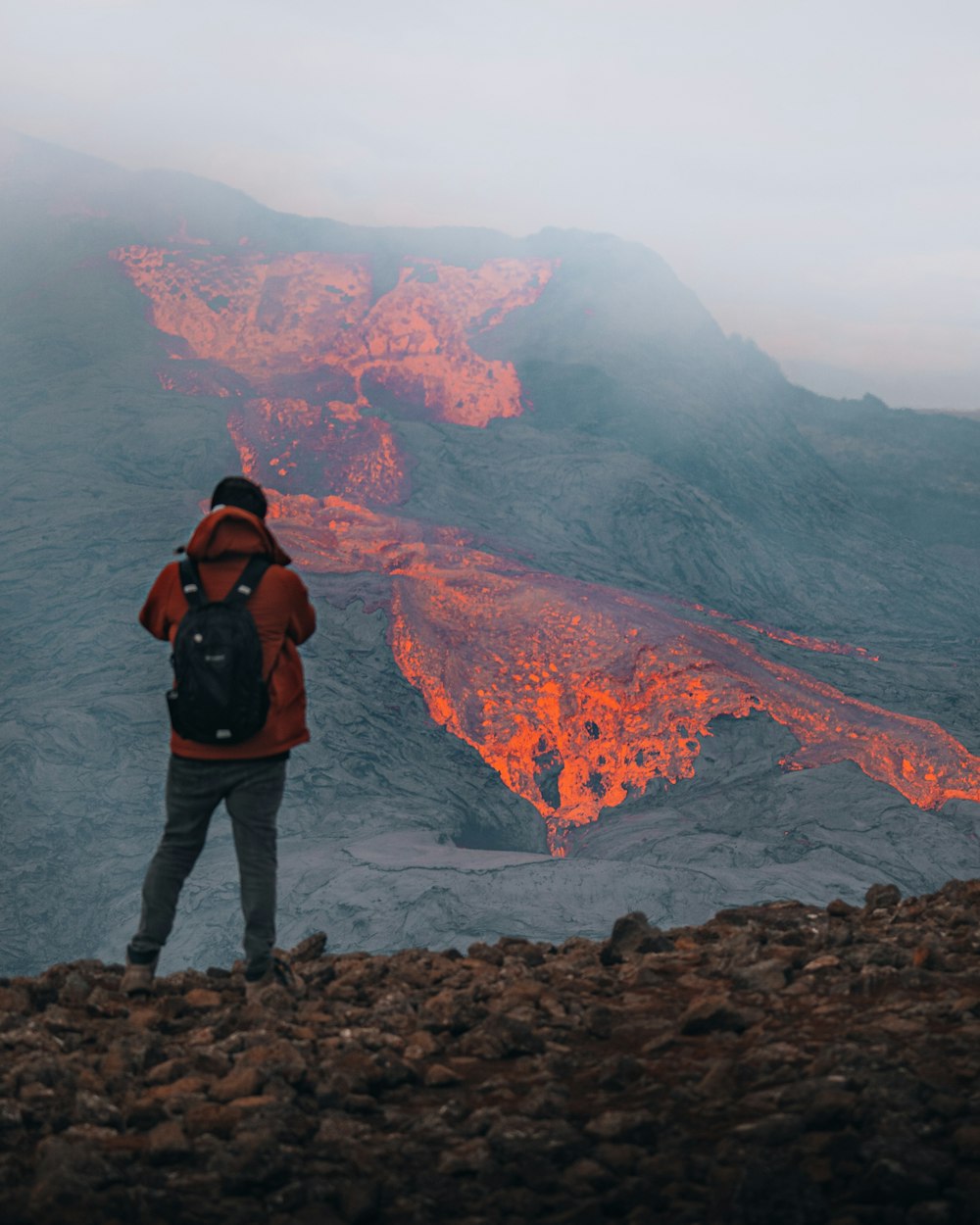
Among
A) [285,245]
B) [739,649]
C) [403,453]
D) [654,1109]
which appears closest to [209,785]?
[654,1109]

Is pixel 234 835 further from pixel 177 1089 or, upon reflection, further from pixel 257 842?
Answer: pixel 177 1089

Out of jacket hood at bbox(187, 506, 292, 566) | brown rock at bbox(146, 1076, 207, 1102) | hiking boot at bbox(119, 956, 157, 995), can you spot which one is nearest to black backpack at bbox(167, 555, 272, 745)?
jacket hood at bbox(187, 506, 292, 566)

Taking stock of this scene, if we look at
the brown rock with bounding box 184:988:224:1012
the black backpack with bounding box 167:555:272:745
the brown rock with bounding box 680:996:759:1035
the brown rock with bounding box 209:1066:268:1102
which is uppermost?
the black backpack with bounding box 167:555:272:745

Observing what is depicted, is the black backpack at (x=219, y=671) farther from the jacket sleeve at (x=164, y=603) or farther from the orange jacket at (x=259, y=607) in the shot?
the jacket sleeve at (x=164, y=603)

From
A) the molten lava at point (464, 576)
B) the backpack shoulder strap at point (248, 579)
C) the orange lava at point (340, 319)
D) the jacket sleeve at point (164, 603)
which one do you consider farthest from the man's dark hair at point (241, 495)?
the orange lava at point (340, 319)

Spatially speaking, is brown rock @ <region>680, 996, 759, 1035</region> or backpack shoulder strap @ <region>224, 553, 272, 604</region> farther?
backpack shoulder strap @ <region>224, 553, 272, 604</region>

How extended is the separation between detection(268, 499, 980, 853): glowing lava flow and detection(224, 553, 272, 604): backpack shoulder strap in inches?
1018

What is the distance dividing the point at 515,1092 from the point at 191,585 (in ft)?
8.32

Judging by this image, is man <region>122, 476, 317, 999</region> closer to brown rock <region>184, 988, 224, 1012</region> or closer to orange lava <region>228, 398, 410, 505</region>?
brown rock <region>184, 988, 224, 1012</region>

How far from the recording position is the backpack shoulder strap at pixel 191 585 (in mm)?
5324

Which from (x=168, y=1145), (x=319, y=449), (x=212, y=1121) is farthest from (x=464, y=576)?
(x=168, y=1145)

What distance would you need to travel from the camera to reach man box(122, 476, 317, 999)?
5375mm

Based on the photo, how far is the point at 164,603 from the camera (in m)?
5.53

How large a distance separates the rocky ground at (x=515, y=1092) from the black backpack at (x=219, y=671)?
1204mm
